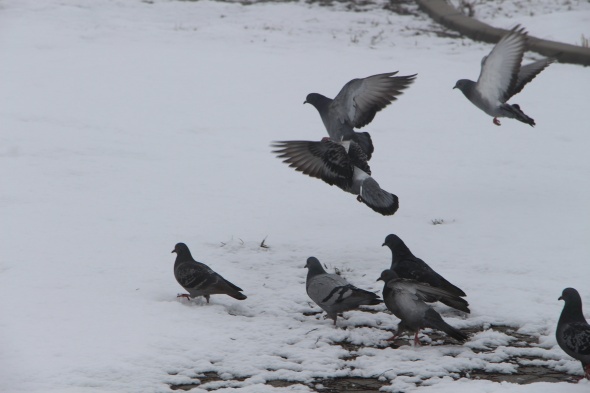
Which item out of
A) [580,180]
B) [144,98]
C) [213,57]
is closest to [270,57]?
[213,57]

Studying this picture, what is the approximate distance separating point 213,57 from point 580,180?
5.60 metres

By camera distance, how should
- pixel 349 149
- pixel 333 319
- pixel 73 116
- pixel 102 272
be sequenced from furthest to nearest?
pixel 73 116 → pixel 349 149 → pixel 102 272 → pixel 333 319

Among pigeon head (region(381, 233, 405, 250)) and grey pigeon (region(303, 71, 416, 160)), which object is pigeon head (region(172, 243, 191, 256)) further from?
grey pigeon (region(303, 71, 416, 160))

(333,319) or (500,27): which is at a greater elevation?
(500,27)

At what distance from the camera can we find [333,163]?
6605 millimetres

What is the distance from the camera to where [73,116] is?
9.49 metres

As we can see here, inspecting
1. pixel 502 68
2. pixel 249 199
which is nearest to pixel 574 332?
pixel 249 199

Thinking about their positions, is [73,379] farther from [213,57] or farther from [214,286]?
[213,57]

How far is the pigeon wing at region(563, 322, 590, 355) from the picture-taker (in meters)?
4.41

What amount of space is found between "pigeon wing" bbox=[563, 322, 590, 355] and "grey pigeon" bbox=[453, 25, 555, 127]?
3553 millimetres

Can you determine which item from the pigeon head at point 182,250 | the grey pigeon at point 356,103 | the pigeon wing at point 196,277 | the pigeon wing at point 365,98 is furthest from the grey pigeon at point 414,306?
the pigeon wing at point 365,98

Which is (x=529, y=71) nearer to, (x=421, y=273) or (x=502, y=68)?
(x=502, y=68)

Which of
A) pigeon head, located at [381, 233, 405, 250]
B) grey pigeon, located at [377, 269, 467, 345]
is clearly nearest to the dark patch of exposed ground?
grey pigeon, located at [377, 269, 467, 345]

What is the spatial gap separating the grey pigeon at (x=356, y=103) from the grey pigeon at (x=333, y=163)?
0.64 m
